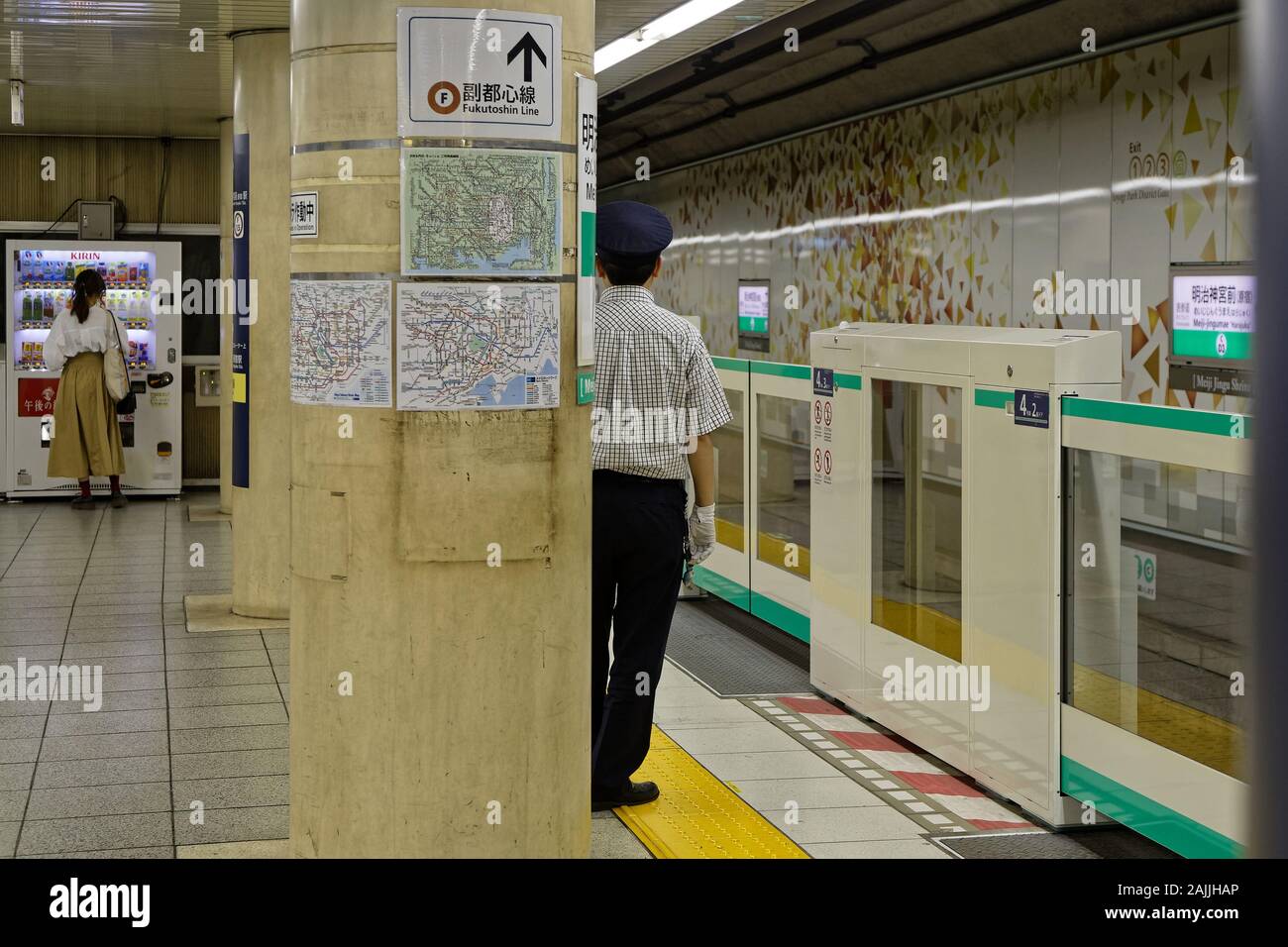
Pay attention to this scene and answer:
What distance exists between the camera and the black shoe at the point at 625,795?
4.36 metres

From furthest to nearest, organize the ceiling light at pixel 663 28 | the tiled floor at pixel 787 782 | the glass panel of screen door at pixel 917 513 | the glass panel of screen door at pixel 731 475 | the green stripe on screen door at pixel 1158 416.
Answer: the ceiling light at pixel 663 28
the glass panel of screen door at pixel 731 475
the glass panel of screen door at pixel 917 513
the tiled floor at pixel 787 782
the green stripe on screen door at pixel 1158 416

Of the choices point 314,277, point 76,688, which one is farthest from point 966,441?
point 76,688

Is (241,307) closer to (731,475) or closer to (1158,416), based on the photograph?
(731,475)

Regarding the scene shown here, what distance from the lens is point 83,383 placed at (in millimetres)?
11539

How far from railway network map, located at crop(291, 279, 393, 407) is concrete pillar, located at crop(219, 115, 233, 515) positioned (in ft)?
21.4

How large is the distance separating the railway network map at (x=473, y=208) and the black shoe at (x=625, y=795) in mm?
1871

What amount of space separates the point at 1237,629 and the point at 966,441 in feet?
3.54

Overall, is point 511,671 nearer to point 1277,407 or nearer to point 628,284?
point 628,284

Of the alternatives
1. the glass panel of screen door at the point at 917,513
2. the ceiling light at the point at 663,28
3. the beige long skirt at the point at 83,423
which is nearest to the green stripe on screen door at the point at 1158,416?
the glass panel of screen door at the point at 917,513

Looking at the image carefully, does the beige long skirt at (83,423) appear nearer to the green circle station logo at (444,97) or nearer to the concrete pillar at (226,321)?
the concrete pillar at (226,321)

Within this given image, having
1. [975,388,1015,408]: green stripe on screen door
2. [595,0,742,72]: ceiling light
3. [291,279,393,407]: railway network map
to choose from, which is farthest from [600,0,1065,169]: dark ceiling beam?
[291,279,393,407]: railway network map

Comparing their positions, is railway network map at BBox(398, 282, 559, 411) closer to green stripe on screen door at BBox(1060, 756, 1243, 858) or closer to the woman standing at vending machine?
green stripe on screen door at BBox(1060, 756, 1243, 858)

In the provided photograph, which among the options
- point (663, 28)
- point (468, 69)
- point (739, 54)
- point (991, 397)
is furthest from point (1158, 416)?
point (739, 54)

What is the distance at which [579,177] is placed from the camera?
3.21 metres
